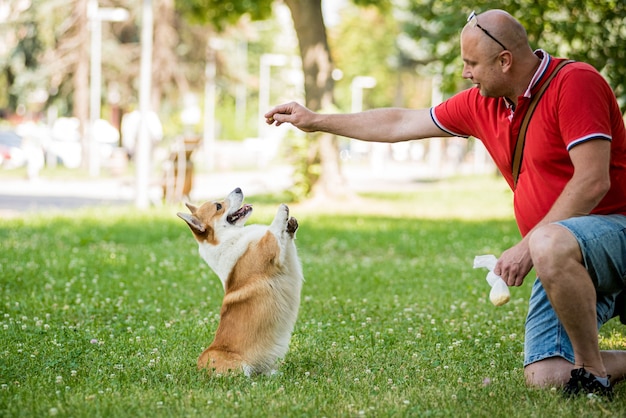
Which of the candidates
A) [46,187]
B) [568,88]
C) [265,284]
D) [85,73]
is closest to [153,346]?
[265,284]

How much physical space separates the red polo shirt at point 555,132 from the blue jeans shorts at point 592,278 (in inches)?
9.4

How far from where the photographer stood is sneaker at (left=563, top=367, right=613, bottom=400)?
4.75 metres

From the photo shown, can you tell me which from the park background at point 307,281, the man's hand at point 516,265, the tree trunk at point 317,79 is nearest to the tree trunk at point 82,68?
the park background at point 307,281

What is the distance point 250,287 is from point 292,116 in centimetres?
115

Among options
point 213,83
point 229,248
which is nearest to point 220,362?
point 229,248

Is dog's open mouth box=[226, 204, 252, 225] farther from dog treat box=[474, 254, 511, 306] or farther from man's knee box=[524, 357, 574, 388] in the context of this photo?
man's knee box=[524, 357, 574, 388]

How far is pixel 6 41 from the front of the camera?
43.0 m

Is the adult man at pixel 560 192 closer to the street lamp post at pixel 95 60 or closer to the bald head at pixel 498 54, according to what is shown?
the bald head at pixel 498 54

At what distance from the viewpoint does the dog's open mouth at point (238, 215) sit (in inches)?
259

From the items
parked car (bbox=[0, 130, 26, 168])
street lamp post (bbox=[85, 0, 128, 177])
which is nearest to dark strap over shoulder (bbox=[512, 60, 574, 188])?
street lamp post (bbox=[85, 0, 128, 177])

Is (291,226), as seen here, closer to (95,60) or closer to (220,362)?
(220,362)

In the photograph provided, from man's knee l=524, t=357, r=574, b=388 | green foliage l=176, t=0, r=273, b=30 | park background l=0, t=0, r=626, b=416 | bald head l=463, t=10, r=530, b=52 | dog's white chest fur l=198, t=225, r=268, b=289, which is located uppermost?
green foliage l=176, t=0, r=273, b=30

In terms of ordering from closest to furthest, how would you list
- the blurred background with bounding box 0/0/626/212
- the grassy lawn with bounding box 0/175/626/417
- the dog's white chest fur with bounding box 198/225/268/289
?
the grassy lawn with bounding box 0/175/626/417 → the dog's white chest fur with bounding box 198/225/268/289 → the blurred background with bounding box 0/0/626/212

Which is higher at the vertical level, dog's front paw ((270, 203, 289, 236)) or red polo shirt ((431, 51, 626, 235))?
red polo shirt ((431, 51, 626, 235))
